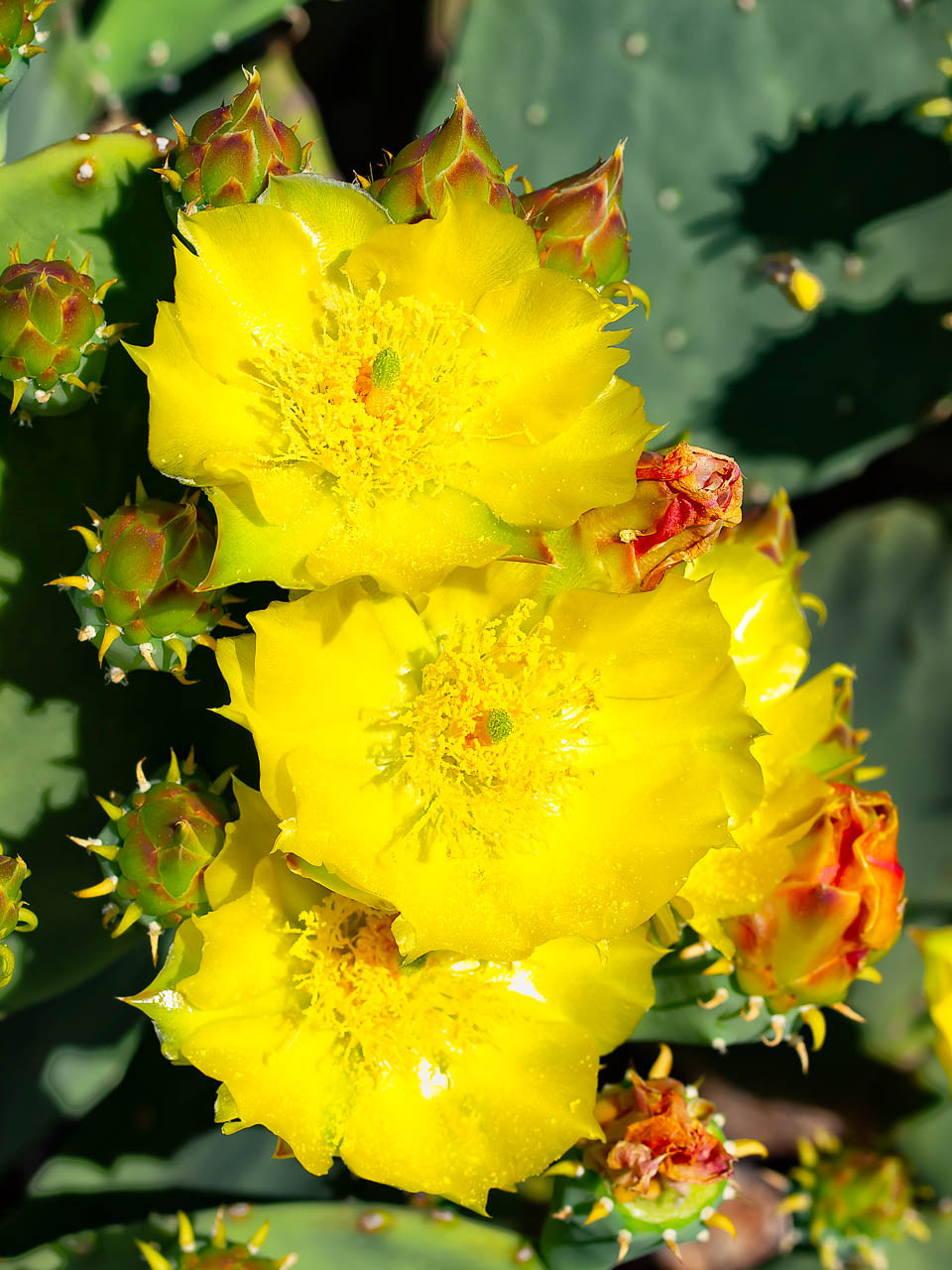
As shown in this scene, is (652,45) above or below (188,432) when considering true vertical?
below

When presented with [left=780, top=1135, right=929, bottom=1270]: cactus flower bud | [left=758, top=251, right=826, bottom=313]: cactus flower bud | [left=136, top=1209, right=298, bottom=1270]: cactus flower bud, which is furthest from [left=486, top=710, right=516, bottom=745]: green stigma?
[left=780, top=1135, right=929, bottom=1270]: cactus flower bud

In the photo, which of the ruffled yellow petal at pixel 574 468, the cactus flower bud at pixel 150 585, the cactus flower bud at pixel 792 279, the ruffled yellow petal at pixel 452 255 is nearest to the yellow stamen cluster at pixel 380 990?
the cactus flower bud at pixel 150 585

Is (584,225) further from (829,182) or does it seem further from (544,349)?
(829,182)

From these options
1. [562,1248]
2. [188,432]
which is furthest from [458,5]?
[562,1248]

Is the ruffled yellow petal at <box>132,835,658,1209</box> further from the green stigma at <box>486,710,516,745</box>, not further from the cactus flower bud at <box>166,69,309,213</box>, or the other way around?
the cactus flower bud at <box>166,69,309,213</box>

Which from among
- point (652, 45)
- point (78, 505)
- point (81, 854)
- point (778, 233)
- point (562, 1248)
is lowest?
point (562, 1248)

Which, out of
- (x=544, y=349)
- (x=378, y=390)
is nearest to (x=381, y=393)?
(x=378, y=390)

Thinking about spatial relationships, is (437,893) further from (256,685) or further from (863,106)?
(863,106)
